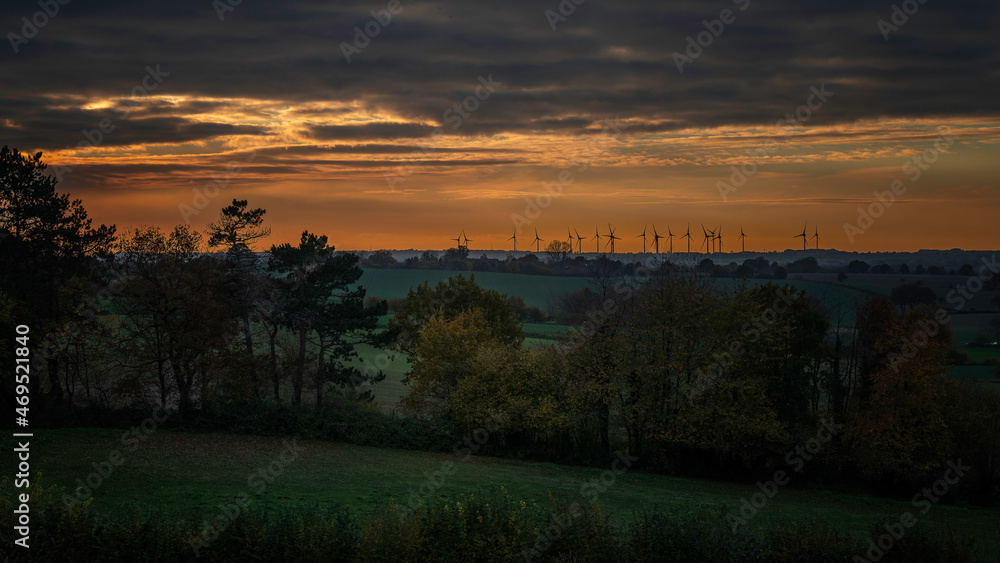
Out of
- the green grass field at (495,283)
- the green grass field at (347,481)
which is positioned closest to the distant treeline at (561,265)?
the green grass field at (495,283)

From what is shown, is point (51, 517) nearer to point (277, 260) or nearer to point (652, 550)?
point (652, 550)

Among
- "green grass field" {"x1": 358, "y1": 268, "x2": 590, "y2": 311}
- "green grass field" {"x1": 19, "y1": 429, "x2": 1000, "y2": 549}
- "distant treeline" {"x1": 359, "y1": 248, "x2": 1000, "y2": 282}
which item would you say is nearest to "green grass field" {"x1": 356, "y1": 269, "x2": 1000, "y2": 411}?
"green grass field" {"x1": 358, "y1": 268, "x2": 590, "y2": 311}

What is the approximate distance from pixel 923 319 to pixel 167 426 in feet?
159

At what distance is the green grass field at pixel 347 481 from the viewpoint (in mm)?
27786

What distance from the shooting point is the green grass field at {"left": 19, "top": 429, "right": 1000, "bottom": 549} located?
1094 inches

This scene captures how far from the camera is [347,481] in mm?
32000

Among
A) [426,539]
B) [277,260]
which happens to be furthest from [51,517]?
[277,260]

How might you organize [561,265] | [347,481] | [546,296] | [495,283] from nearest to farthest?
1. [347,481]
2. [546,296]
3. [495,283]
4. [561,265]

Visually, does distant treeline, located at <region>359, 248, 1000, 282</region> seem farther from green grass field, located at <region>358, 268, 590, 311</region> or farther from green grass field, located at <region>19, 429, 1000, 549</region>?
A: green grass field, located at <region>19, 429, 1000, 549</region>

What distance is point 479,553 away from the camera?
15555 millimetres

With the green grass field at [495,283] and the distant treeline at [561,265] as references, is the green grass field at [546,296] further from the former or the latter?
the distant treeline at [561,265]

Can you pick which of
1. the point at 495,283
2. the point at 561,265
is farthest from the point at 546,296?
the point at 561,265

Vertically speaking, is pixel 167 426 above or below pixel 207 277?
below

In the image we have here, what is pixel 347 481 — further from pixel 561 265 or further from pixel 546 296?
Answer: pixel 561 265
